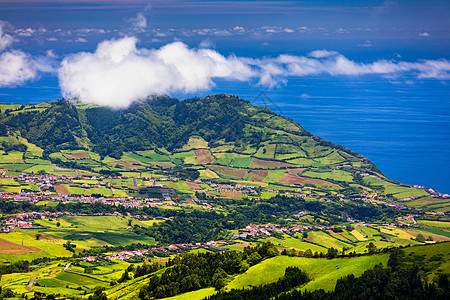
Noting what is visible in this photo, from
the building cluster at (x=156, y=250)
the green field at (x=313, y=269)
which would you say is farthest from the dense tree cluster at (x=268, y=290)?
the building cluster at (x=156, y=250)

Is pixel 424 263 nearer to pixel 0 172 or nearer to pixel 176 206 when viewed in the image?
pixel 176 206

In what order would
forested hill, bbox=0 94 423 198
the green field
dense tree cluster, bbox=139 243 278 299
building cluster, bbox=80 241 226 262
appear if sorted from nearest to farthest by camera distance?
the green field, dense tree cluster, bbox=139 243 278 299, building cluster, bbox=80 241 226 262, forested hill, bbox=0 94 423 198

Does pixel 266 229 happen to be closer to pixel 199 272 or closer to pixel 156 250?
pixel 156 250

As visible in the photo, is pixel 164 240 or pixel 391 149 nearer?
pixel 164 240

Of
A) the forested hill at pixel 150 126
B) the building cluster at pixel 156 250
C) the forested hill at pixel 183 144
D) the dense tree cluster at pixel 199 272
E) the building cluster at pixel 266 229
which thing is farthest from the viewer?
the forested hill at pixel 150 126

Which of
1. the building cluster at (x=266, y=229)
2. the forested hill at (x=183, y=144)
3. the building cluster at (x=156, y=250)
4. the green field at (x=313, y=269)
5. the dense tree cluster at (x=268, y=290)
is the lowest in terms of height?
the dense tree cluster at (x=268, y=290)

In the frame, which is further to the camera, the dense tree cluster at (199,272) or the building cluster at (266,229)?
the building cluster at (266,229)

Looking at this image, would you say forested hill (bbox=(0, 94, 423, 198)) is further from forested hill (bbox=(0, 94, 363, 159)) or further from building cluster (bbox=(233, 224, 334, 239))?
building cluster (bbox=(233, 224, 334, 239))

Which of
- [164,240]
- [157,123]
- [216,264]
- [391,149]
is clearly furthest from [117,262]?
[391,149]

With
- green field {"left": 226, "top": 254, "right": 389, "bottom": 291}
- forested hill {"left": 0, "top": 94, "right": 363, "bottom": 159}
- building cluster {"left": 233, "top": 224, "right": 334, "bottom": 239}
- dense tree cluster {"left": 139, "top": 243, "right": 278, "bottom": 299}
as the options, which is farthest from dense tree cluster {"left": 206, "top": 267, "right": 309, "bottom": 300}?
forested hill {"left": 0, "top": 94, "right": 363, "bottom": 159}

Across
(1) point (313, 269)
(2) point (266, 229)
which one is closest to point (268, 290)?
(1) point (313, 269)

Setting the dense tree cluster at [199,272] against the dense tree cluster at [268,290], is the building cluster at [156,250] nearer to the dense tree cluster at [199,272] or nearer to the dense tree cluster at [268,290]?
the dense tree cluster at [199,272]
